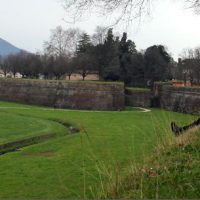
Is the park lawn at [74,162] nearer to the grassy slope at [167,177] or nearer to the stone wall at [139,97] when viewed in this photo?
the grassy slope at [167,177]

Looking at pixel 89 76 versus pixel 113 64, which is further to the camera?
pixel 89 76

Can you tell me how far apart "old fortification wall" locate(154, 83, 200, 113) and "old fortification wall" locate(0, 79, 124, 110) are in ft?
13.7

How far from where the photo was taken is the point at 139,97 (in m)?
43.8

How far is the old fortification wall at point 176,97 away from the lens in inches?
1455

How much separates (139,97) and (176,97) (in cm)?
459

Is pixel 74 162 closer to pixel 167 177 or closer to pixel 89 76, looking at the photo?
pixel 167 177

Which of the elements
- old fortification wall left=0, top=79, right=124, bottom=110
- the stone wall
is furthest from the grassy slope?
the stone wall

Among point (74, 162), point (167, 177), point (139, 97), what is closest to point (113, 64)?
point (139, 97)

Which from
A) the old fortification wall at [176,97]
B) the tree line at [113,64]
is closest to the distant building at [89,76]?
the tree line at [113,64]

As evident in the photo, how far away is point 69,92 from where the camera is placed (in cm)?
4141

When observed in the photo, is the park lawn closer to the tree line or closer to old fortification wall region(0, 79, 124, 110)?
old fortification wall region(0, 79, 124, 110)

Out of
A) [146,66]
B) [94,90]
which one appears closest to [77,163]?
[94,90]

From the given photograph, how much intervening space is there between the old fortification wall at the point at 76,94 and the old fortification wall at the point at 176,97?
4168mm

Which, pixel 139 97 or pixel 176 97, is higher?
pixel 176 97
